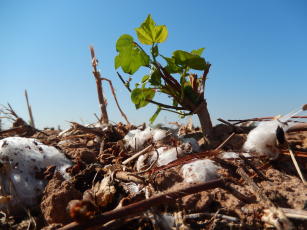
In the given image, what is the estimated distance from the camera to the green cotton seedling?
1.45 metres

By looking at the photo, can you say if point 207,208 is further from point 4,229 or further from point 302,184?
point 4,229

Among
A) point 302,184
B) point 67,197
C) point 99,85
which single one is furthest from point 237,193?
point 99,85

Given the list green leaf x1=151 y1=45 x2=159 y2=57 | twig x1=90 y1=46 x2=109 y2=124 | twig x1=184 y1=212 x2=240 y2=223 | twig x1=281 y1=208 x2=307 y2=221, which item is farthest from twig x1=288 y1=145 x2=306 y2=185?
twig x1=90 y1=46 x2=109 y2=124

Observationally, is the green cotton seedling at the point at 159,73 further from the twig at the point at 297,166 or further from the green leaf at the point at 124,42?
the twig at the point at 297,166

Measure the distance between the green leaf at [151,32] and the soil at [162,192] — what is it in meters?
0.74

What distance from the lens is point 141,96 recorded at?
59.1 inches

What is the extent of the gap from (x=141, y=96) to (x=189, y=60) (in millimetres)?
365

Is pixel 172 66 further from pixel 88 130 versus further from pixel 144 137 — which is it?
pixel 88 130

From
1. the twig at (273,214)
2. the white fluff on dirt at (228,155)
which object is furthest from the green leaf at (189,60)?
the twig at (273,214)

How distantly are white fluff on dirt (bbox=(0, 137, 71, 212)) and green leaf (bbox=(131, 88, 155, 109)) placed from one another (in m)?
0.54

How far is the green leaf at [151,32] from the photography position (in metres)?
1.45

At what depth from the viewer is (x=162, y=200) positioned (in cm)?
71

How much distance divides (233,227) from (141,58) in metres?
1.07

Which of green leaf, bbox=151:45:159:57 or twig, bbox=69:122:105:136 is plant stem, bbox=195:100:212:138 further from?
twig, bbox=69:122:105:136
